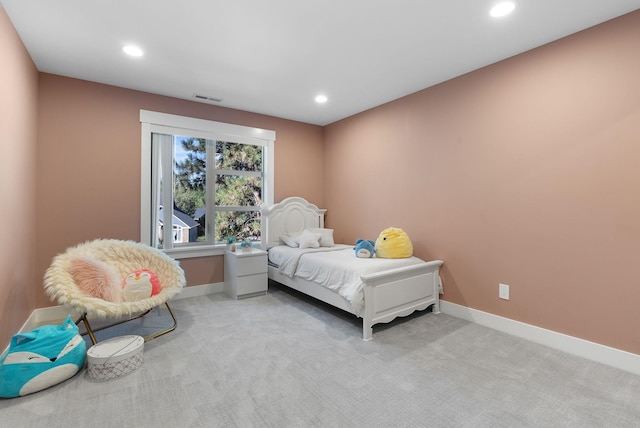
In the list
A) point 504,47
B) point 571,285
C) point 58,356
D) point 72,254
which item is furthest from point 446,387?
point 72,254

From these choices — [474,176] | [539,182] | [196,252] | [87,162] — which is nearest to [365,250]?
[474,176]

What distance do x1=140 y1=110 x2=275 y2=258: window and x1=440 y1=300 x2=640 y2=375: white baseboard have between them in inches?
119

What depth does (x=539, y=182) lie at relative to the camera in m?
2.63

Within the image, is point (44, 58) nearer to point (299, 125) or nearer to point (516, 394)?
point (299, 125)

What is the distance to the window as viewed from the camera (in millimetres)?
3721

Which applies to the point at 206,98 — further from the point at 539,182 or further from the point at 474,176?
the point at 539,182

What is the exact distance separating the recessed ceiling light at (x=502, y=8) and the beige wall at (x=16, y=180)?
342 cm

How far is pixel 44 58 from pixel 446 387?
Result: 14.3ft

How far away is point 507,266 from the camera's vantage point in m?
2.84

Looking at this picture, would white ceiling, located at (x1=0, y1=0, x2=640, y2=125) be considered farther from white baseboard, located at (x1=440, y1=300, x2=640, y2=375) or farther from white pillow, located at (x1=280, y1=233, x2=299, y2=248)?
white baseboard, located at (x1=440, y1=300, x2=640, y2=375)

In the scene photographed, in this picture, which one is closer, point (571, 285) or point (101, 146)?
point (571, 285)

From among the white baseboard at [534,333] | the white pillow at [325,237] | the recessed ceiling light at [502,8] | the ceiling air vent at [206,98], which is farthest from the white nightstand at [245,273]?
the recessed ceiling light at [502,8]

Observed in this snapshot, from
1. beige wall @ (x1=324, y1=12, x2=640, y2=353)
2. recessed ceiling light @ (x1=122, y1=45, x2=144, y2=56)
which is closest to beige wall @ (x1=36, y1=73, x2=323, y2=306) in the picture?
recessed ceiling light @ (x1=122, y1=45, x2=144, y2=56)

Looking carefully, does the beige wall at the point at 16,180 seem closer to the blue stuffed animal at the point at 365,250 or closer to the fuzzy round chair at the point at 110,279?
the fuzzy round chair at the point at 110,279
